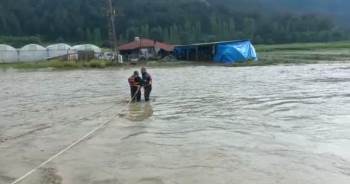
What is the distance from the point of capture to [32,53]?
245 ft

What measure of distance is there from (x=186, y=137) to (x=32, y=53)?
65568 mm

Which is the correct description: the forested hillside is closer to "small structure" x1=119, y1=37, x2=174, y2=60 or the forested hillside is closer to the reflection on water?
"small structure" x1=119, y1=37, x2=174, y2=60

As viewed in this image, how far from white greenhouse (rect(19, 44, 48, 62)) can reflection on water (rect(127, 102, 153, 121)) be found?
190ft

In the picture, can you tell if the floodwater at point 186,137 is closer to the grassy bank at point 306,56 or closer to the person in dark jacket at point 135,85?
the person in dark jacket at point 135,85

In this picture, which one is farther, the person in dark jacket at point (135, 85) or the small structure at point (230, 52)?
the small structure at point (230, 52)

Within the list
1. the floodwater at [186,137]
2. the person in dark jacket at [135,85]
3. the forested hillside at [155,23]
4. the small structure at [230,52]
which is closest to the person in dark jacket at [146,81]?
the person in dark jacket at [135,85]

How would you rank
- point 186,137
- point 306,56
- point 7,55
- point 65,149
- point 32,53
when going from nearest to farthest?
point 65,149, point 186,137, point 306,56, point 7,55, point 32,53

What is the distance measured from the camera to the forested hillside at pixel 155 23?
12006 cm

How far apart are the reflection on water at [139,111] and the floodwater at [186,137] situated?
0.10 feet

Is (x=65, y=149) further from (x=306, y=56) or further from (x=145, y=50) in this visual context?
(x=145, y=50)

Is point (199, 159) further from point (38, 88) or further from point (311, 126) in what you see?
point (38, 88)

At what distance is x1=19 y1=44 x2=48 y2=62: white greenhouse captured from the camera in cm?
7375

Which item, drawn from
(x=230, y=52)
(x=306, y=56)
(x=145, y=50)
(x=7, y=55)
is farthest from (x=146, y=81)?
(x=7, y=55)

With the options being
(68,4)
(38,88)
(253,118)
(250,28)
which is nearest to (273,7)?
(250,28)
